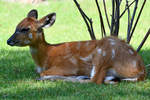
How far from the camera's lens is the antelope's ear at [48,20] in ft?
21.8

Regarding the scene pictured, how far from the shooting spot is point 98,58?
622cm

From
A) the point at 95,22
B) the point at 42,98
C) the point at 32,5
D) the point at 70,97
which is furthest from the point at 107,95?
the point at 32,5

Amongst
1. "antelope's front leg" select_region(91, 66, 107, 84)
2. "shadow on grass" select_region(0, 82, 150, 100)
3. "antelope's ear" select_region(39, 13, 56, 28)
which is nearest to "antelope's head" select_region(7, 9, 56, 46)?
"antelope's ear" select_region(39, 13, 56, 28)

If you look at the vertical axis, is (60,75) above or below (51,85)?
above

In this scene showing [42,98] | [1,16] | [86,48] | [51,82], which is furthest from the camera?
[1,16]

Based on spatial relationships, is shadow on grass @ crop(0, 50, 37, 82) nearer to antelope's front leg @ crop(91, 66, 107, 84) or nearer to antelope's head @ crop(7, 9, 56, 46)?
antelope's head @ crop(7, 9, 56, 46)

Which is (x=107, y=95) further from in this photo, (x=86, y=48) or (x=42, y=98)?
(x=86, y=48)

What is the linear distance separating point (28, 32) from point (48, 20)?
1.40ft

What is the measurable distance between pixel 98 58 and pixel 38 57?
3.50ft

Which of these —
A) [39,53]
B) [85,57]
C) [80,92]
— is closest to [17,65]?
[39,53]

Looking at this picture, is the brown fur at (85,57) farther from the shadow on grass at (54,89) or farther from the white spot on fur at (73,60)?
the shadow on grass at (54,89)

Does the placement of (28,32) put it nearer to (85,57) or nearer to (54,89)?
(85,57)

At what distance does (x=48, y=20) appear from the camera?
670 cm

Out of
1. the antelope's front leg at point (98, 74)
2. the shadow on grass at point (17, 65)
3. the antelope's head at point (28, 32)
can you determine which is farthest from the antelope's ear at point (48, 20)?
the antelope's front leg at point (98, 74)
